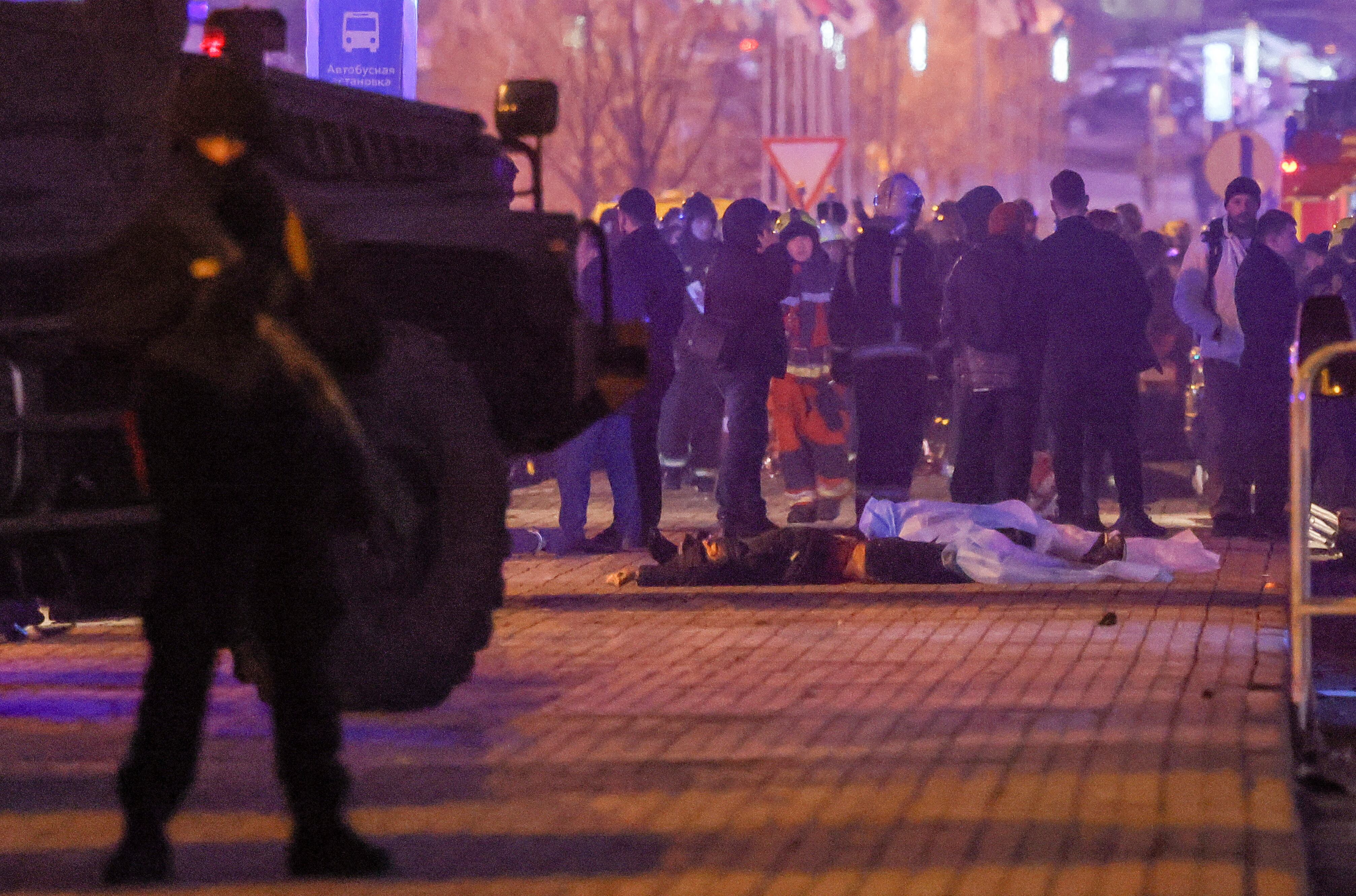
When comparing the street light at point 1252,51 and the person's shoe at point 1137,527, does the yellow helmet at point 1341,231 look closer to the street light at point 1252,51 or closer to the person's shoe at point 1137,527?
the person's shoe at point 1137,527

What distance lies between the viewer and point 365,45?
493 inches

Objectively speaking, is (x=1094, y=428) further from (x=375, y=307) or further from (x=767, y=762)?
(x=375, y=307)

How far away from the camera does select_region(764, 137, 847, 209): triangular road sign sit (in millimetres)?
23703

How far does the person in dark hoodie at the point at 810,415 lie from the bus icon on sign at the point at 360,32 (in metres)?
3.48

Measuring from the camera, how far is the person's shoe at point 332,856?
5.27 metres

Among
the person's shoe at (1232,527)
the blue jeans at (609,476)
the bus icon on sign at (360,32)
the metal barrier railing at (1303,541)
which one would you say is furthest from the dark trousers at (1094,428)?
the metal barrier railing at (1303,541)

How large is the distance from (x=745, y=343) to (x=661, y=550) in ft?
8.97

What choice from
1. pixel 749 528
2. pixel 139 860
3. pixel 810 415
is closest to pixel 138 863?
pixel 139 860

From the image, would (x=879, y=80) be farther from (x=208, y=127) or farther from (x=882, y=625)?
(x=208, y=127)

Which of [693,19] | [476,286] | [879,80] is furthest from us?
[879,80]

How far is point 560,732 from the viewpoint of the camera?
716cm

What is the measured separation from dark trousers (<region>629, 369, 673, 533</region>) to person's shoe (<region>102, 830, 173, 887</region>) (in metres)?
7.81

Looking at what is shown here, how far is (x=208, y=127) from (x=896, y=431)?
29.0 ft

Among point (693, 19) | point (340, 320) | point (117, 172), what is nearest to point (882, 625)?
point (117, 172)
